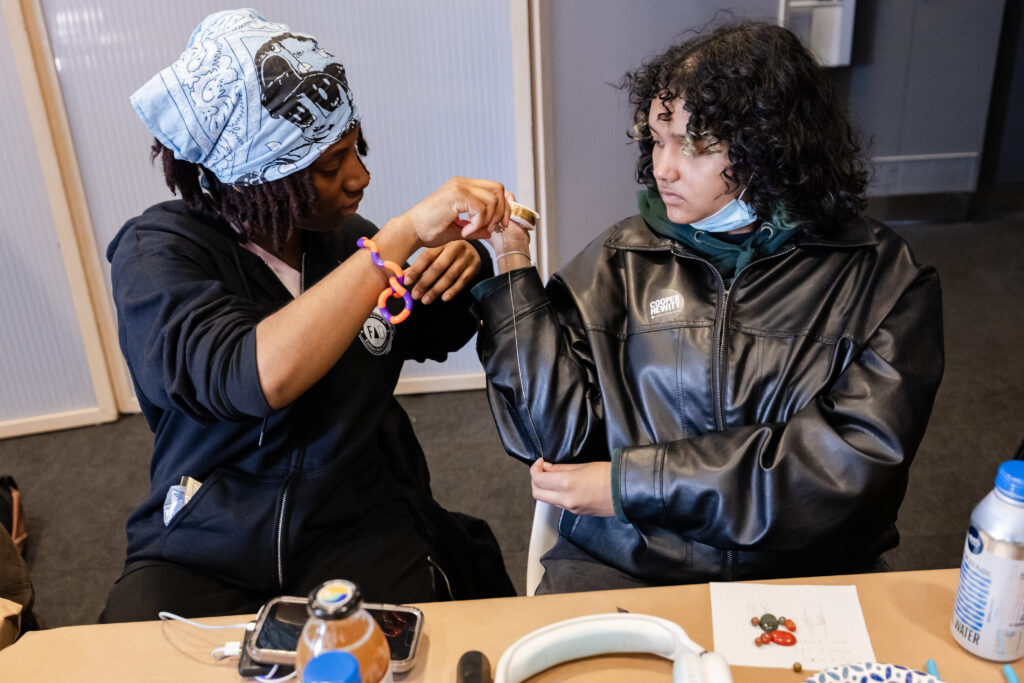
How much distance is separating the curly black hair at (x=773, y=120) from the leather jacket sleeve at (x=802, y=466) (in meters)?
0.25

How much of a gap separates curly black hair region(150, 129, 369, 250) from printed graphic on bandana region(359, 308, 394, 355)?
0.20 metres

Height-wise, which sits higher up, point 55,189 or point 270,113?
point 270,113

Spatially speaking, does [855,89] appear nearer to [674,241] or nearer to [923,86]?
[923,86]

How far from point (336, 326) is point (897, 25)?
3.36m

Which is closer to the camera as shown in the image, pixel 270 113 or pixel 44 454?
pixel 270 113

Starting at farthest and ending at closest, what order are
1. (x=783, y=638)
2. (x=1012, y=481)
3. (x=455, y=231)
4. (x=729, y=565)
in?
1. (x=455, y=231)
2. (x=729, y=565)
3. (x=783, y=638)
4. (x=1012, y=481)

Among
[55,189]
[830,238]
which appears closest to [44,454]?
[55,189]

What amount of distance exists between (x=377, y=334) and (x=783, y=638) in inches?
32.3

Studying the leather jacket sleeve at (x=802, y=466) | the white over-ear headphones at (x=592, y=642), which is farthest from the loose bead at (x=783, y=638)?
the leather jacket sleeve at (x=802, y=466)

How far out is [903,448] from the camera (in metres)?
1.14

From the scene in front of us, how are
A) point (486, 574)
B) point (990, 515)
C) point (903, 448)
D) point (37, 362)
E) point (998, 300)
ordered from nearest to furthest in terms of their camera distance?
point (990, 515) < point (903, 448) < point (486, 574) < point (37, 362) < point (998, 300)

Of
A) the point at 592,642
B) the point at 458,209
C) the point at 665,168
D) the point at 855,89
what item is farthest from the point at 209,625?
the point at 855,89

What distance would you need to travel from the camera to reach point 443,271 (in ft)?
4.77

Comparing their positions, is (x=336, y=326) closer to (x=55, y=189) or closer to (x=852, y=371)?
(x=852, y=371)
